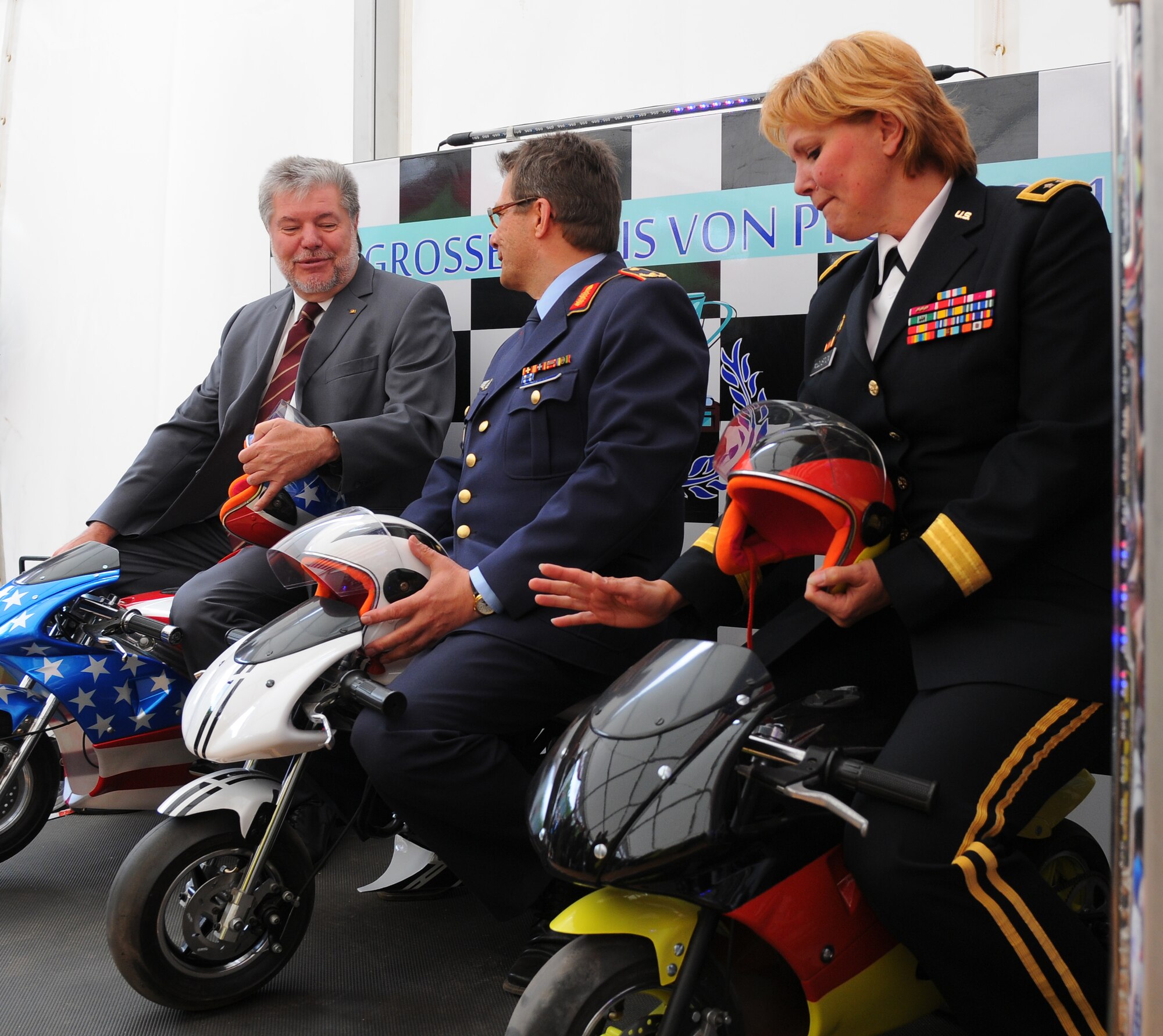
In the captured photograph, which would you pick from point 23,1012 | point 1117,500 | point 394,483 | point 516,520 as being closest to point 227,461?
point 394,483

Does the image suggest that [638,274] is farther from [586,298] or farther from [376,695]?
[376,695]

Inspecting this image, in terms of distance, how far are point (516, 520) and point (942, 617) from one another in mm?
826

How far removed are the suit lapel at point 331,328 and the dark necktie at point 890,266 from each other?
1.39 meters

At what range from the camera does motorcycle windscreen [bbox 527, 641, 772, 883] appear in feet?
3.63

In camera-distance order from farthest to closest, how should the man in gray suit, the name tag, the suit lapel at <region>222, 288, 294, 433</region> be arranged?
the suit lapel at <region>222, 288, 294, 433</region> → the man in gray suit → the name tag

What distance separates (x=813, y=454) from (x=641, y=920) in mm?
583

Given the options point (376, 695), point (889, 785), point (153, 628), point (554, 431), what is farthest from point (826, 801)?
point (153, 628)

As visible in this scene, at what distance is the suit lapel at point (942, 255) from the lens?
146 centimetres

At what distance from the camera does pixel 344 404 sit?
99.8 inches

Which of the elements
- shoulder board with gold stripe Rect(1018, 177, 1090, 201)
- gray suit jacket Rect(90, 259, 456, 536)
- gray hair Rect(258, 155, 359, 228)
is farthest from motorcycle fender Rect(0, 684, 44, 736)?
shoulder board with gold stripe Rect(1018, 177, 1090, 201)

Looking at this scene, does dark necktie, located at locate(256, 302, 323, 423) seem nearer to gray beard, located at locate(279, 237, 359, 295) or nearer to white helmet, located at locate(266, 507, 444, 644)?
gray beard, located at locate(279, 237, 359, 295)

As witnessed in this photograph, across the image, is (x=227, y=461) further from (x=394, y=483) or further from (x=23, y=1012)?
(x=23, y=1012)

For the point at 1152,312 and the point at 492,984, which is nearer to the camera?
the point at 1152,312

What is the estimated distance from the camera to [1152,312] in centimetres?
62
